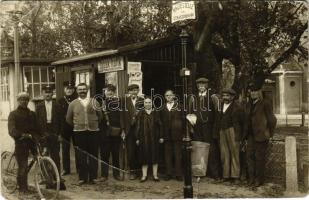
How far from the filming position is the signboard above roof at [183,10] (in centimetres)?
659

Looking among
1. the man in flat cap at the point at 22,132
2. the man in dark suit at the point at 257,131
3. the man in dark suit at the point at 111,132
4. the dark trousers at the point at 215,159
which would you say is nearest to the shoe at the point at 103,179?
the man in dark suit at the point at 111,132

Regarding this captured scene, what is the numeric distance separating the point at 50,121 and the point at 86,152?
0.81m

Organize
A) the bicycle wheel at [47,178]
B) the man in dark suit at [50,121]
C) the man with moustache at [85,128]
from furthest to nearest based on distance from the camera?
the man in dark suit at [50,121] → the man with moustache at [85,128] → the bicycle wheel at [47,178]

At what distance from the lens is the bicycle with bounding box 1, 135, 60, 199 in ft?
22.6

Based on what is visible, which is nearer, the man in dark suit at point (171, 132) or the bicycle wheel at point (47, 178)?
the bicycle wheel at point (47, 178)

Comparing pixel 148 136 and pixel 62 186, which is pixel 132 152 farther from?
pixel 62 186

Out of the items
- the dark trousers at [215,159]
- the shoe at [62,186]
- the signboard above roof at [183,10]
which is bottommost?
the shoe at [62,186]

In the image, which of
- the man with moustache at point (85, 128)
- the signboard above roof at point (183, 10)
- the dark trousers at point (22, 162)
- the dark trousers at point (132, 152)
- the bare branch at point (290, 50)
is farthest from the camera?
the bare branch at point (290, 50)

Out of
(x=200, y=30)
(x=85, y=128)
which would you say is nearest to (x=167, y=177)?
(x=85, y=128)

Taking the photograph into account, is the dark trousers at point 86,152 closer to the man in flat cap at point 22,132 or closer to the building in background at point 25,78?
the man in flat cap at point 22,132

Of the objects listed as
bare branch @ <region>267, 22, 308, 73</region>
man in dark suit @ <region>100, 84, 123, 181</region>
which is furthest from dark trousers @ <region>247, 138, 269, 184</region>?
man in dark suit @ <region>100, 84, 123, 181</region>

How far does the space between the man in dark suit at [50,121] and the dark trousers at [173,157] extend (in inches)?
74.3

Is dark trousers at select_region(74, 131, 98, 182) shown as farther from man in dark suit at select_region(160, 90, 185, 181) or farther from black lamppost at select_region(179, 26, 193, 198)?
black lamppost at select_region(179, 26, 193, 198)

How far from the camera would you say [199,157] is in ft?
24.8
